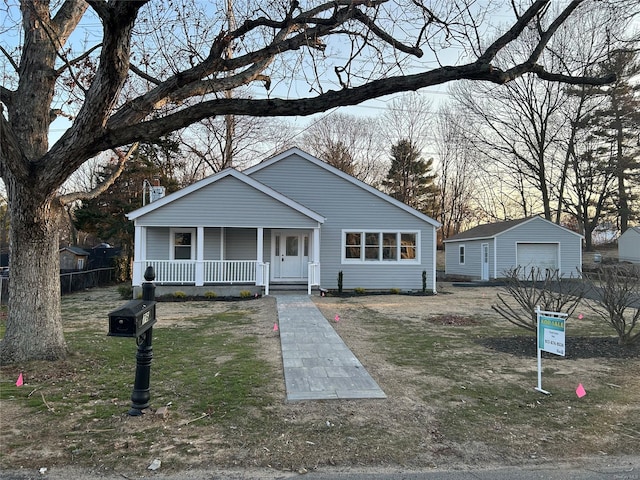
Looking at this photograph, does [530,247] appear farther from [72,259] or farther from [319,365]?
[72,259]

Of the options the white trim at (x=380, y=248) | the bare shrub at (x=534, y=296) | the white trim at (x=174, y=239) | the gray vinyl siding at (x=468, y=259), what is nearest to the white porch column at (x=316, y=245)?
the white trim at (x=380, y=248)

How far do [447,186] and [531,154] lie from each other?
1118 centimetres

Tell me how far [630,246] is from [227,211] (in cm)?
3281

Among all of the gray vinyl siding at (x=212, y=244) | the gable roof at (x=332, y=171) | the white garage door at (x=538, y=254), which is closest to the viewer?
the gray vinyl siding at (x=212, y=244)

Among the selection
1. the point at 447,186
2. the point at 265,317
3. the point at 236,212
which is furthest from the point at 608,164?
the point at 265,317

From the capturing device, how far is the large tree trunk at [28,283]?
5484 mm

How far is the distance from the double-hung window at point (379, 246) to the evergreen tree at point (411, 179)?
19790mm

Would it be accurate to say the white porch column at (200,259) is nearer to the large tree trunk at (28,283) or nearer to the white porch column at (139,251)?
the white porch column at (139,251)

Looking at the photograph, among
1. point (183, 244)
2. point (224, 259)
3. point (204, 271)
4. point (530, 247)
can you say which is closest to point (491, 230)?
point (530, 247)

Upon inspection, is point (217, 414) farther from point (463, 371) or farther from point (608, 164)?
point (608, 164)

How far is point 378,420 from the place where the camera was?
4055 mm

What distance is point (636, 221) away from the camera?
37.2 meters

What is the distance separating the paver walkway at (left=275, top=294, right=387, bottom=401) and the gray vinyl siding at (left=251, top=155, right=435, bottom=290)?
784cm

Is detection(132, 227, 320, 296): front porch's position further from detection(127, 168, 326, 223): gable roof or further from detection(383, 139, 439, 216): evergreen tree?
detection(383, 139, 439, 216): evergreen tree
